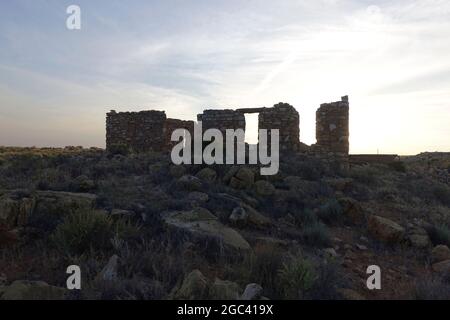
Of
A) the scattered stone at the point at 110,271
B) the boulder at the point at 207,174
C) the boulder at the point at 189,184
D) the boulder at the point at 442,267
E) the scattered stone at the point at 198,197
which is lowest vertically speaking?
the boulder at the point at 442,267

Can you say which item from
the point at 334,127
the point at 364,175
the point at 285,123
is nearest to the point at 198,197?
the point at 364,175

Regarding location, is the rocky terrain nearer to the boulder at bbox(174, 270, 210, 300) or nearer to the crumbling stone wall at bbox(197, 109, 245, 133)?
the boulder at bbox(174, 270, 210, 300)

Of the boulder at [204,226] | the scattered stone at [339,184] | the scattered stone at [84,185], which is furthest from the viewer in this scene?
the scattered stone at [339,184]

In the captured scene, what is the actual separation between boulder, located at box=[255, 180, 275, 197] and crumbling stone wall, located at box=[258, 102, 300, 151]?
19.2ft

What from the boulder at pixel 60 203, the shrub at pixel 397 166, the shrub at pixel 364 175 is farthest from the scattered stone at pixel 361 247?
the shrub at pixel 397 166

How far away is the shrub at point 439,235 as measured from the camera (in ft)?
27.7

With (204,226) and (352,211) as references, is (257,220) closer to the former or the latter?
(204,226)

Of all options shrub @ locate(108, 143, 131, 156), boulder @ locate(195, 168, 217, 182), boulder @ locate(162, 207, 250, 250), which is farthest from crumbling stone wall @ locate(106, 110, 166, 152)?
boulder @ locate(162, 207, 250, 250)

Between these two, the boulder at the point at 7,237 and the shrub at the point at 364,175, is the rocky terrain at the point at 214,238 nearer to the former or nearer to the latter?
the boulder at the point at 7,237

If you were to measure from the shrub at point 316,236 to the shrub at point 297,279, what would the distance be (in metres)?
2.45

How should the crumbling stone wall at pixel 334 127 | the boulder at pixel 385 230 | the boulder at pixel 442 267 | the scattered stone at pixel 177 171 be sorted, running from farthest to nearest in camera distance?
the crumbling stone wall at pixel 334 127 → the scattered stone at pixel 177 171 → the boulder at pixel 385 230 → the boulder at pixel 442 267

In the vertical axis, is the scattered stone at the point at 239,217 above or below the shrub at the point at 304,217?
above
